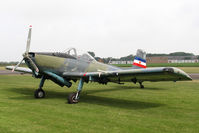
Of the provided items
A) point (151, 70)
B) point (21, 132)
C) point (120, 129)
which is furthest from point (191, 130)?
point (21, 132)

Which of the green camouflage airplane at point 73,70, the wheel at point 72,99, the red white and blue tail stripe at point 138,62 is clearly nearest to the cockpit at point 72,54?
the green camouflage airplane at point 73,70

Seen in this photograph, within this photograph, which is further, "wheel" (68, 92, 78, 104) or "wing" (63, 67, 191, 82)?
"wheel" (68, 92, 78, 104)

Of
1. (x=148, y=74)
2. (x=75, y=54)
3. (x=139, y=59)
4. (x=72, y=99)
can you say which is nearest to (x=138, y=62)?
(x=139, y=59)

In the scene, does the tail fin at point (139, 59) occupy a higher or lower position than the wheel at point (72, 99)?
higher

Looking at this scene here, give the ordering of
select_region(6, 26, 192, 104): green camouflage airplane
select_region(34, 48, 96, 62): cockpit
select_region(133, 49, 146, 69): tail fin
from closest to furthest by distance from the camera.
Result: select_region(6, 26, 192, 104): green camouflage airplane < select_region(34, 48, 96, 62): cockpit < select_region(133, 49, 146, 69): tail fin

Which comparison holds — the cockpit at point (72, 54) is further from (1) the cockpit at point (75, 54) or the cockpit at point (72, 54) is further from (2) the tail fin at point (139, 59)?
(2) the tail fin at point (139, 59)

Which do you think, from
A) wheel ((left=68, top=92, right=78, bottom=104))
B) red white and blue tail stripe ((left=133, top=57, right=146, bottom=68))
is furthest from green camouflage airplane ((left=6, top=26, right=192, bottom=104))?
red white and blue tail stripe ((left=133, top=57, right=146, bottom=68))

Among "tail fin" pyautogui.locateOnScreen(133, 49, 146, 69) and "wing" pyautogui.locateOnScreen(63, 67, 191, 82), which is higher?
"tail fin" pyautogui.locateOnScreen(133, 49, 146, 69)

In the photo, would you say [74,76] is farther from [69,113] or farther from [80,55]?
[69,113]

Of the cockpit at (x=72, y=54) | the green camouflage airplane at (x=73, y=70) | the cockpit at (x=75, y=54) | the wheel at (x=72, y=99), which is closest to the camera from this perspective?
the green camouflage airplane at (x=73, y=70)

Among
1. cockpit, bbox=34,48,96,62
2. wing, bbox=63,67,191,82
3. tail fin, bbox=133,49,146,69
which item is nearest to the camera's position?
wing, bbox=63,67,191,82

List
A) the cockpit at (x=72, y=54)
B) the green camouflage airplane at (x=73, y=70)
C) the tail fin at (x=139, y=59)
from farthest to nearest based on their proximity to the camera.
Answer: the tail fin at (x=139, y=59) < the cockpit at (x=72, y=54) < the green camouflage airplane at (x=73, y=70)

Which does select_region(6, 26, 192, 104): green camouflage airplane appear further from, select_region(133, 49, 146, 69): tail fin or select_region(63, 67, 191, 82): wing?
select_region(133, 49, 146, 69): tail fin

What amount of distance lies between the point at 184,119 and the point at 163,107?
1.65 meters
